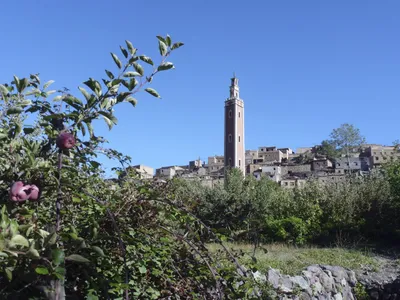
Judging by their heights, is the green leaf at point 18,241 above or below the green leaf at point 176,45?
below

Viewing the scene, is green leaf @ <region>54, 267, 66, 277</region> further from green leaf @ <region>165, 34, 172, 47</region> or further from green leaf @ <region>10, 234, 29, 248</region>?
green leaf @ <region>165, 34, 172, 47</region>

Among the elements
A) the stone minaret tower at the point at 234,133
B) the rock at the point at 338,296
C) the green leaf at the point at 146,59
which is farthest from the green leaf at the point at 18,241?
the stone minaret tower at the point at 234,133

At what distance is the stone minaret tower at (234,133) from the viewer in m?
69.5

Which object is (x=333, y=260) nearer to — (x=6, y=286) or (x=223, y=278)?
(x=223, y=278)

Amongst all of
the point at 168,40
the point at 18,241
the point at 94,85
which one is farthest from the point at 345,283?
the point at 18,241

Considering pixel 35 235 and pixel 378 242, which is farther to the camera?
pixel 378 242

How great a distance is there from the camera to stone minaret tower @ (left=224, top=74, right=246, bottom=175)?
69.5 metres

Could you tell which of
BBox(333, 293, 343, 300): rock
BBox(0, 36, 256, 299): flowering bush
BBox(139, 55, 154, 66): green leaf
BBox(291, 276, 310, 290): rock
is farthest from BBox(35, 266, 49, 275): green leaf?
BBox(333, 293, 343, 300): rock

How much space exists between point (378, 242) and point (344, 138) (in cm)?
4960

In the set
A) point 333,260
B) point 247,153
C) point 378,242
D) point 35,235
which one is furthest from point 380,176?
point 247,153

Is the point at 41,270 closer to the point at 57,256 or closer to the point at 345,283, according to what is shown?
the point at 57,256

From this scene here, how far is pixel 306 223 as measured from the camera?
43.7 feet

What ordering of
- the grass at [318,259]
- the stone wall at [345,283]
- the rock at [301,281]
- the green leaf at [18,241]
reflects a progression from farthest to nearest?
1. the grass at [318,259]
2. the stone wall at [345,283]
3. the rock at [301,281]
4. the green leaf at [18,241]

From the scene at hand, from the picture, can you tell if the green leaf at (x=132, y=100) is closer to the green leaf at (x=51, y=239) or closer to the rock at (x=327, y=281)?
the green leaf at (x=51, y=239)
